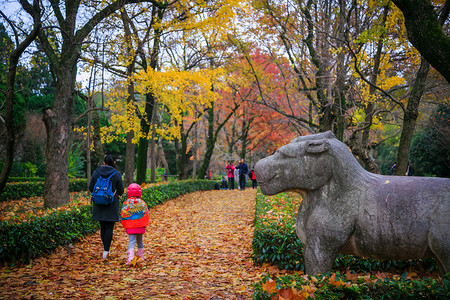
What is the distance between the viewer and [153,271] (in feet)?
17.6

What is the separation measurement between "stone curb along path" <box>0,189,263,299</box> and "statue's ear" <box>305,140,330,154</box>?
2083 mm

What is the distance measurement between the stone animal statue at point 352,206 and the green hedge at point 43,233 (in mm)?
4395

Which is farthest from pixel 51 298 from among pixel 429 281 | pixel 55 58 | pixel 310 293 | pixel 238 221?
pixel 55 58

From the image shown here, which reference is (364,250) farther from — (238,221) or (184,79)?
(184,79)

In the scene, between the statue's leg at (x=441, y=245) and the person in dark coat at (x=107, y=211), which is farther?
the person in dark coat at (x=107, y=211)

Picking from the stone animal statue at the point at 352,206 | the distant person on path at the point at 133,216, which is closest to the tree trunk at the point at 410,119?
the stone animal statue at the point at 352,206

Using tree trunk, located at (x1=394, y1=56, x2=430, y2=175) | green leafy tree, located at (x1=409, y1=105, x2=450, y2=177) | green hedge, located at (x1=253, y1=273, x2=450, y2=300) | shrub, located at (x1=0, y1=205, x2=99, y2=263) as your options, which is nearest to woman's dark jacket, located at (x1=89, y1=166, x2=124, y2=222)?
shrub, located at (x1=0, y1=205, x2=99, y2=263)

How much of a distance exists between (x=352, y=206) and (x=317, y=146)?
745 millimetres

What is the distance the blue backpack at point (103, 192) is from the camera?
5836 millimetres

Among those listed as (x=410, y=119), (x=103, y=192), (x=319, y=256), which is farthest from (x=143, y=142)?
(x=319, y=256)

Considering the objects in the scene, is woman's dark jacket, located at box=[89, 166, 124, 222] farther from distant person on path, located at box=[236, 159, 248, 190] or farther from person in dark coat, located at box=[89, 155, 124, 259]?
distant person on path, located at box=[236, 159, 248, 190]

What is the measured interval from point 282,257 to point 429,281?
2.69m

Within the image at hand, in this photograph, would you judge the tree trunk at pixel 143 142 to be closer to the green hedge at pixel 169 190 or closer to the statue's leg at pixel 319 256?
the green hedge at pixel 169 190

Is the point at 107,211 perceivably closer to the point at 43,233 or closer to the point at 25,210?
the point at 43,233
